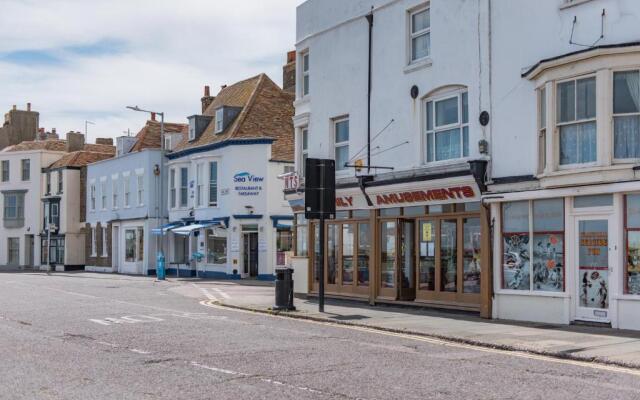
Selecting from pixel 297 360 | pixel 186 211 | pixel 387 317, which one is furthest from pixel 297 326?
pixel 186 211

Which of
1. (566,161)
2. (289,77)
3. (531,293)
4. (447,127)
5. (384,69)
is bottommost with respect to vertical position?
(531,293)

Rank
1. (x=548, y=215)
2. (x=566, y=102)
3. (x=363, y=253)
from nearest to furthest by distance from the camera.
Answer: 1. (x=566, y=102)
2. (x=548, y=215)
3. (x=363, y=253)

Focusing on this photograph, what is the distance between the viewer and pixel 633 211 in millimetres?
15547

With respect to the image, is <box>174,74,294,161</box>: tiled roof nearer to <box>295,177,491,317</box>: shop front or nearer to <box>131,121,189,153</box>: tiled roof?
<box>131,121,189,153</box>: tiled roof

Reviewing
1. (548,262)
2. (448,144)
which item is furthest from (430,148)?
(548,262)

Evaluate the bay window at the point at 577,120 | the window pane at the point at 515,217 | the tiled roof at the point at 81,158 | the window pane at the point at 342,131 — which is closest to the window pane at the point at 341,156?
the window pane at the point at 342,131

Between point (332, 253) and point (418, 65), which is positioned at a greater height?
point (418, 65)

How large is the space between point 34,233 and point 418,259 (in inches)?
1874

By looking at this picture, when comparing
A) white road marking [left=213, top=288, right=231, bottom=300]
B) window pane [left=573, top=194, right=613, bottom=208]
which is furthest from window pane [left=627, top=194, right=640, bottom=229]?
white road marking [left=213, top=288, right=231, bottom=300]

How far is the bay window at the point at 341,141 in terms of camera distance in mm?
24391

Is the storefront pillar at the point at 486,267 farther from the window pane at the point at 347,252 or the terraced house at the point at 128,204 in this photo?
the terraced house at the point at 128,204

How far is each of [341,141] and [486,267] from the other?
7640 millimetres

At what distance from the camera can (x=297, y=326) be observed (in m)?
17.2

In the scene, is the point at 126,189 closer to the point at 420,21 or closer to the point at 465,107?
the point at 420,21
